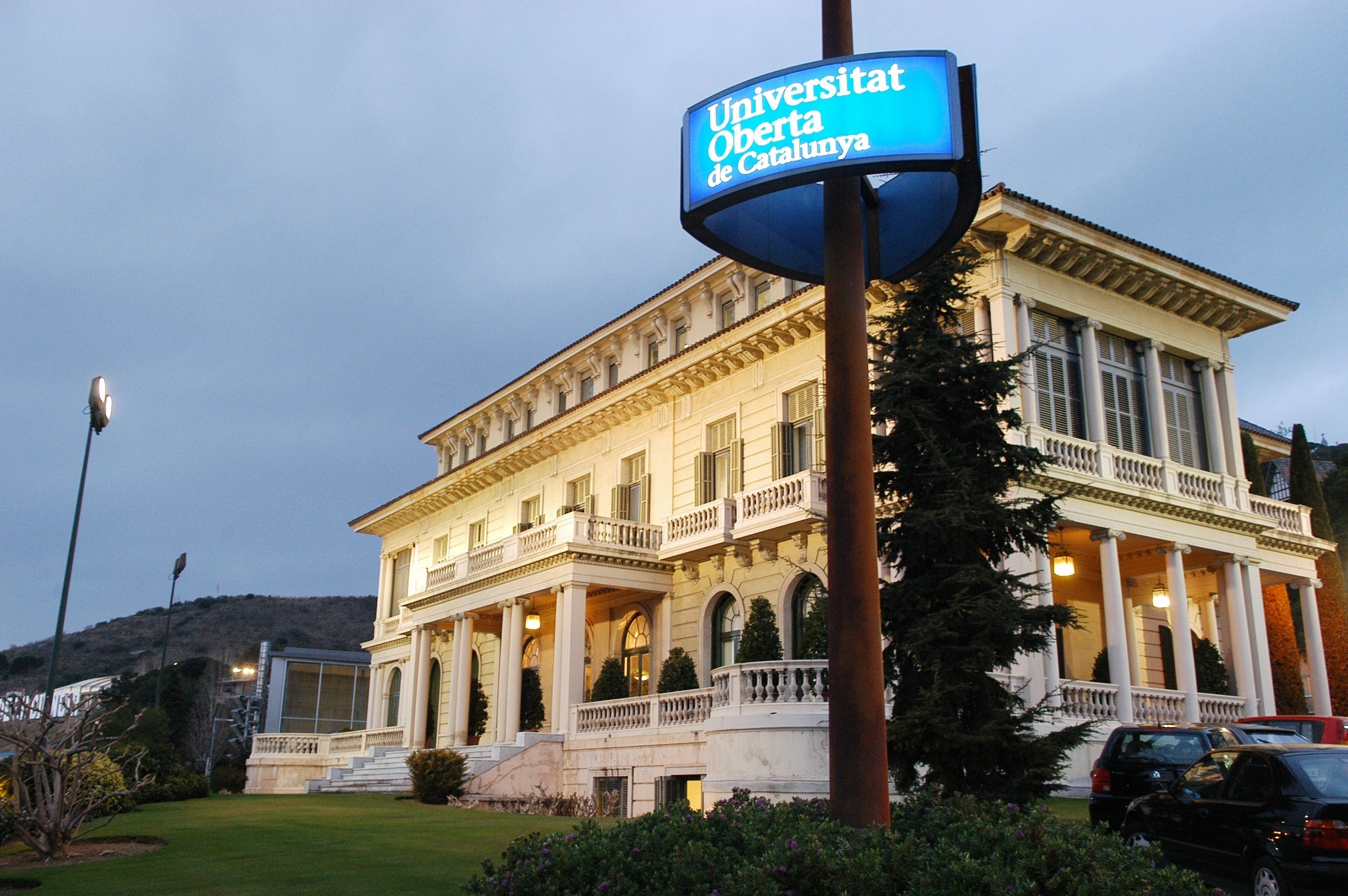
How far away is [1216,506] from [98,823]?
25.5 m

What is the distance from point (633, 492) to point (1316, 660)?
63.5ft

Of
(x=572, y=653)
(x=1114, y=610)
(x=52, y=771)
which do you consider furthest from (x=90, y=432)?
(x=1114, y=610)

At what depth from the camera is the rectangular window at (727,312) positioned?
108 feet

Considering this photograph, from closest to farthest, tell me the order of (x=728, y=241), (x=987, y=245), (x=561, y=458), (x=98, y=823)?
(x=728, y=241), (x=98, y=823), (x=987, y=245), (x=561, y=458)

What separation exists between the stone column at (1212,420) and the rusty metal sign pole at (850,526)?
22.3 meters

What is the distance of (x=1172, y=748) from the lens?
46.4 ft

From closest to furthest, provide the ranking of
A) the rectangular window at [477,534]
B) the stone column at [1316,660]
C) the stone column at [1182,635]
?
the stone column at [1182,635] < the stone column at [1316,660] < the rectangular window at [477,534]

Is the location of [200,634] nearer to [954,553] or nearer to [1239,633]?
[1239,633]

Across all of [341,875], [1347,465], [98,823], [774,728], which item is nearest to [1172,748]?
[774,728]

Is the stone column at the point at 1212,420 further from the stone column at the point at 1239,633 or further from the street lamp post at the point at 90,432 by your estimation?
the street lamp post at the point at 90,432

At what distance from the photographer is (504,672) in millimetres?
32969

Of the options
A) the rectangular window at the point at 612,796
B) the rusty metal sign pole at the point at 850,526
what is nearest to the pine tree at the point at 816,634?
the rectangular window at the point at 612,796

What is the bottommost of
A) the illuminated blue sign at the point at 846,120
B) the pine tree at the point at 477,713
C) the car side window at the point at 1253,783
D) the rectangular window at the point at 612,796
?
the rectangular window at the point at 612,796

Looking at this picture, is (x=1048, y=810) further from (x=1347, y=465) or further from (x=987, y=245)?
(x=1347, y=465)
